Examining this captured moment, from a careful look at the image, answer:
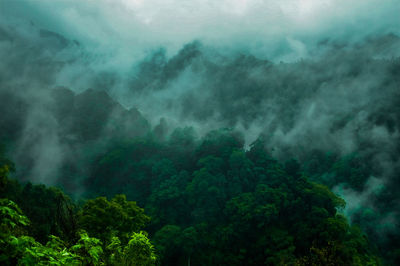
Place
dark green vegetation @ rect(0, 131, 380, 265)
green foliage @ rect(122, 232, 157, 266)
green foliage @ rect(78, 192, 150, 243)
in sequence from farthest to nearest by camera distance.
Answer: dark green vegetation @ rect(0, 131, 380, 265), green foliage @ rect(78, 192, 150, 243), green foliage @ rect(122, 232, 157, 266)

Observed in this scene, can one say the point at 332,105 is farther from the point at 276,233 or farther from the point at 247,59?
the point at 276,233

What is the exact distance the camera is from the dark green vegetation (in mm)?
19391

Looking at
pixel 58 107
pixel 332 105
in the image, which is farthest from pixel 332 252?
pixel 332 105

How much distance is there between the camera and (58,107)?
178ft

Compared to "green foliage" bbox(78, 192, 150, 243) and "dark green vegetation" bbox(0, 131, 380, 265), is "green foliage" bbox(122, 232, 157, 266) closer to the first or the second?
"dark green vegetation" bbox(0, 131, 380, 265)

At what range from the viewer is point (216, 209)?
28.4m

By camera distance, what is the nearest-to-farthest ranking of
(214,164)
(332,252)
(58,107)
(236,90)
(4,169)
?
(4,169) → (332,252) → (214,164) → (58,107) → (236,90)

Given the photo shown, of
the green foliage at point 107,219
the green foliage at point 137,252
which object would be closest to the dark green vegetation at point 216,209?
the green foliage at point 107,219

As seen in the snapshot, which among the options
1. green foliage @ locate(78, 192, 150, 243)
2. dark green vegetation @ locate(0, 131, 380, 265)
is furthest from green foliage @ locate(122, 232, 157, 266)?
green foliage @ locate(78, 192, 150, 243)

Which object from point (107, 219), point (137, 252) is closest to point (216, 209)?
point (107, 219)

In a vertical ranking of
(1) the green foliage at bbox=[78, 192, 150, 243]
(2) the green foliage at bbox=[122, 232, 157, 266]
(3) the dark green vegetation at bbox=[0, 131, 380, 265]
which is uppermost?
(3) the dark green vegetation at bbox=[0, 131, 380, 265]

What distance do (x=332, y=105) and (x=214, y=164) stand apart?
49620mm

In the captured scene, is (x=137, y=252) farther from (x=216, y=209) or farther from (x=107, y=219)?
(x=216, y=209)

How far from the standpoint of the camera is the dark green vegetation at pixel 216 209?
19.4 metres
